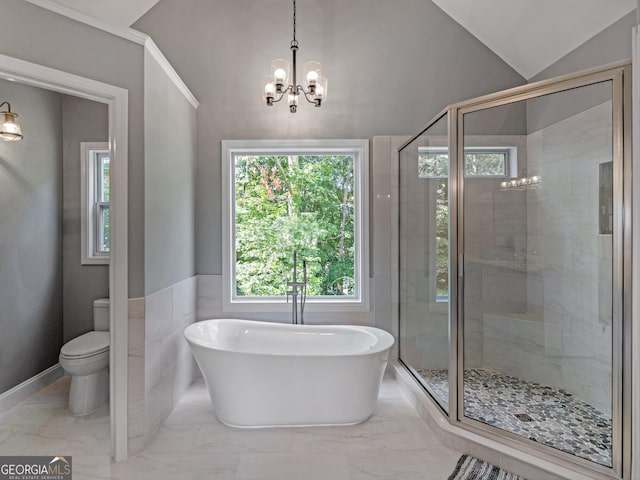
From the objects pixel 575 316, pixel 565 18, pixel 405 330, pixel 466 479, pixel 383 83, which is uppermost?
pixel 565 18

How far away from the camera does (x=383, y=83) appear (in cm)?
311

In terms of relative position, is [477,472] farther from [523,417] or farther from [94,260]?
[94,260]

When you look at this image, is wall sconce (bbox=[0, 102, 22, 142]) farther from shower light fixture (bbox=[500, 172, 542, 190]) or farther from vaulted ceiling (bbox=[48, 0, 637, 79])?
shower light fixture (bbox=[500, 172, 542, 190])

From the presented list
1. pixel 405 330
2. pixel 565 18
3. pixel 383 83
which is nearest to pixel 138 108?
pixel 383 83

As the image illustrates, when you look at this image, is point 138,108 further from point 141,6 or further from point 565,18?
point 565,18

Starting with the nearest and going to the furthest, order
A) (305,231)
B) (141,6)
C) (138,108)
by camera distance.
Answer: (138,108), (141,6), (305,231)

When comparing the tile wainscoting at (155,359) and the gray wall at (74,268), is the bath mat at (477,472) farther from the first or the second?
the gray wall at (74,268)

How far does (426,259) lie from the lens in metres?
2.70

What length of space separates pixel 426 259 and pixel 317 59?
1956 mm

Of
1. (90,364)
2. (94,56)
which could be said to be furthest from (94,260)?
(94,56)

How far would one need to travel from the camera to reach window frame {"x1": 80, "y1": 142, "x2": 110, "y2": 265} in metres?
2.27

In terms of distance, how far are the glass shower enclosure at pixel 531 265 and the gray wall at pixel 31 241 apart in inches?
98.0

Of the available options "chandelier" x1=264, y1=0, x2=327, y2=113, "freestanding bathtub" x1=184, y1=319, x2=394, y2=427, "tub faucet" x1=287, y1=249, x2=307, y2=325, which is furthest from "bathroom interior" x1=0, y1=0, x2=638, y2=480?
"chandelier" x1=264, y1=0, x2=327, y2=113

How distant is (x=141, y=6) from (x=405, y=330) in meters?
3.54
